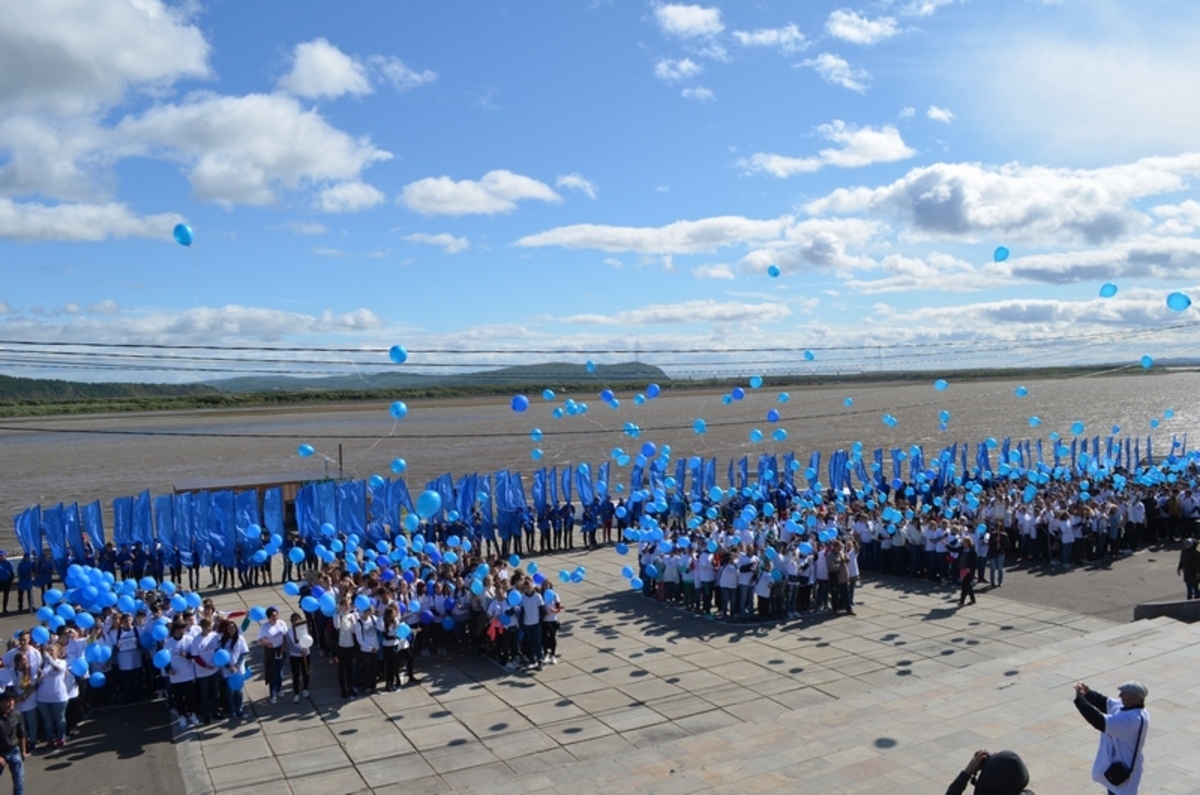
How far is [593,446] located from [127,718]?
47.5 m

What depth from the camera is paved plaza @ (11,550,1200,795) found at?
882 centimetres

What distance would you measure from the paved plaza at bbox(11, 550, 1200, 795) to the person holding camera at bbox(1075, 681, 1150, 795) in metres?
1.71

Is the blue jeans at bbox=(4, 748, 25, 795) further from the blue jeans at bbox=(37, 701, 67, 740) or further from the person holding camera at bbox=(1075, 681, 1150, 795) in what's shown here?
the person holding camera at bbox=(1075, 681, 1150, 795)

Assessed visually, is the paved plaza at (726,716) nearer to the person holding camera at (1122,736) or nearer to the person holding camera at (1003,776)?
the person holding camera at (1122,736)

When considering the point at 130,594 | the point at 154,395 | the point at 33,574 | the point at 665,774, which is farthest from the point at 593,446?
the point at 154,395

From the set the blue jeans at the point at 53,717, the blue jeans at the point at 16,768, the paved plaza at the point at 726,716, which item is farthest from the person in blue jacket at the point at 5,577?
the blue jeans at the point at 16,768

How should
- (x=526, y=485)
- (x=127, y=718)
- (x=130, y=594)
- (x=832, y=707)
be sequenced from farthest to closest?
(x=526, y=485), (x=130, y=594), (x=127, y=718), (x=832, y=707)

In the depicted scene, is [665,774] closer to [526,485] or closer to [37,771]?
[37,771]

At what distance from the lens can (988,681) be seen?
36.6 ft

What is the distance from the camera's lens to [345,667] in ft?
39.3

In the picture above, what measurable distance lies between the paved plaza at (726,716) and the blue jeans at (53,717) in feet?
1.12

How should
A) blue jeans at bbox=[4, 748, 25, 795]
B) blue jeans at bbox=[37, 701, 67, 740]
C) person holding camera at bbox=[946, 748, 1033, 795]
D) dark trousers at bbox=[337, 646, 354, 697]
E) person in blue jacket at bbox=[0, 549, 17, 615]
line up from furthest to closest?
1. person in blue jacket at bbox=[0, 549, 17, 615]
2. dark trousers at bbox=[337, 646, 354, 697]
3. blue jeans at bbox=[37, 701, 67, 740]
4. blue jeans at bbox=[4, 748, 25, 795]
5. person holding camera at bbox=[946, 748, 1033, 795]

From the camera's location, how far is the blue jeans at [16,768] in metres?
8.55

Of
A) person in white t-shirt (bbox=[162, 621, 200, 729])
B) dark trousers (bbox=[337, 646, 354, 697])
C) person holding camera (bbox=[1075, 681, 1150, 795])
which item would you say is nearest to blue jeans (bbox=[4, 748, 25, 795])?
person in white t-shirt (bbox=[162, 621, 200, 729])
